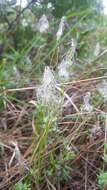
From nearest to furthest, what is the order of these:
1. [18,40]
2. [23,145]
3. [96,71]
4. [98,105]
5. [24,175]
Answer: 1. [24,175]
2. [23,145]
3. [98,105]
4. [96,71]
5. [18,40]

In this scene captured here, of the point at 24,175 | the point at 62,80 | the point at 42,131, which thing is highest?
the point at 62,80

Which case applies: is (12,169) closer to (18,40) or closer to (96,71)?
(96,71)

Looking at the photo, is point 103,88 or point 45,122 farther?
point 103,88

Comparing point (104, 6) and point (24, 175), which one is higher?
point (104, 6)

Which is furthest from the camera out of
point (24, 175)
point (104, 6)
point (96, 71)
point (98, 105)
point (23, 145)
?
point (104, 6)

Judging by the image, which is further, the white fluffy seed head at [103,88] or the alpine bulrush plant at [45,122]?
the white fluffy seed head at [103,88]

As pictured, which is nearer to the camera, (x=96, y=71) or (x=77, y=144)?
(x=77, y=144)

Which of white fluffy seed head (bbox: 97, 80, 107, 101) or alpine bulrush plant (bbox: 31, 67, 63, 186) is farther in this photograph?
white fluffy seed head (bbox: 97, 80, 107, 101)

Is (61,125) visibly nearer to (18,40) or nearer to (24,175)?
(24,175)

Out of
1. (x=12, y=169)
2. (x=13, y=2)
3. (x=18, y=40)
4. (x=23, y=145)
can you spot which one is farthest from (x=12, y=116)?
(x=13, y=2)
